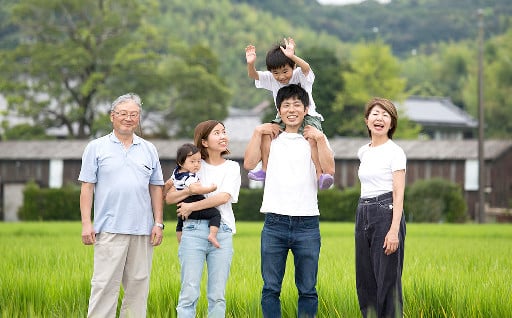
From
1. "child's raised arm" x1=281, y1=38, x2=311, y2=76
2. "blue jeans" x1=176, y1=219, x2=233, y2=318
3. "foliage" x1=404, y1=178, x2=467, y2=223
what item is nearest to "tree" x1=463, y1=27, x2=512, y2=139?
"foliage" x1=404, y1=178, x2=467, y2=223

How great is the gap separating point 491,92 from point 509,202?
29.7 meters

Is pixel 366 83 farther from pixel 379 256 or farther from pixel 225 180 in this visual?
pixel 379 256

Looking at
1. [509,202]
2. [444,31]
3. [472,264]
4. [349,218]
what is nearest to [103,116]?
[349,218]

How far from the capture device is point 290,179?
7238 millimetres

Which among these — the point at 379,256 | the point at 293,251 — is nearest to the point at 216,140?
the point at 293,251

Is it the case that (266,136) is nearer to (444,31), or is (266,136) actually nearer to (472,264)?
(472,264)

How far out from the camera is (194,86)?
5534cm

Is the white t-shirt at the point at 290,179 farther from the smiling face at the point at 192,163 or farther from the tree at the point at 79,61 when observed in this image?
the tree at the point at 79,61

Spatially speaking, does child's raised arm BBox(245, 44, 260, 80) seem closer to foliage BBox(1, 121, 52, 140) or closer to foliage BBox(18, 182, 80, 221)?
foliage BBox(18, 182, 80, 221)

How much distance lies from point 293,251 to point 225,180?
741 mm

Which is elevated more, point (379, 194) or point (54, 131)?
point (54, 131)

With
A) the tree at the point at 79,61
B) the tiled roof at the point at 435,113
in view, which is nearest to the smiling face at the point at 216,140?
the tree at the point at 79,61

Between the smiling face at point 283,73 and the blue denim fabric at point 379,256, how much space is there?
3.51 feet

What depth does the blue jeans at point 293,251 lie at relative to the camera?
23.5 ft
